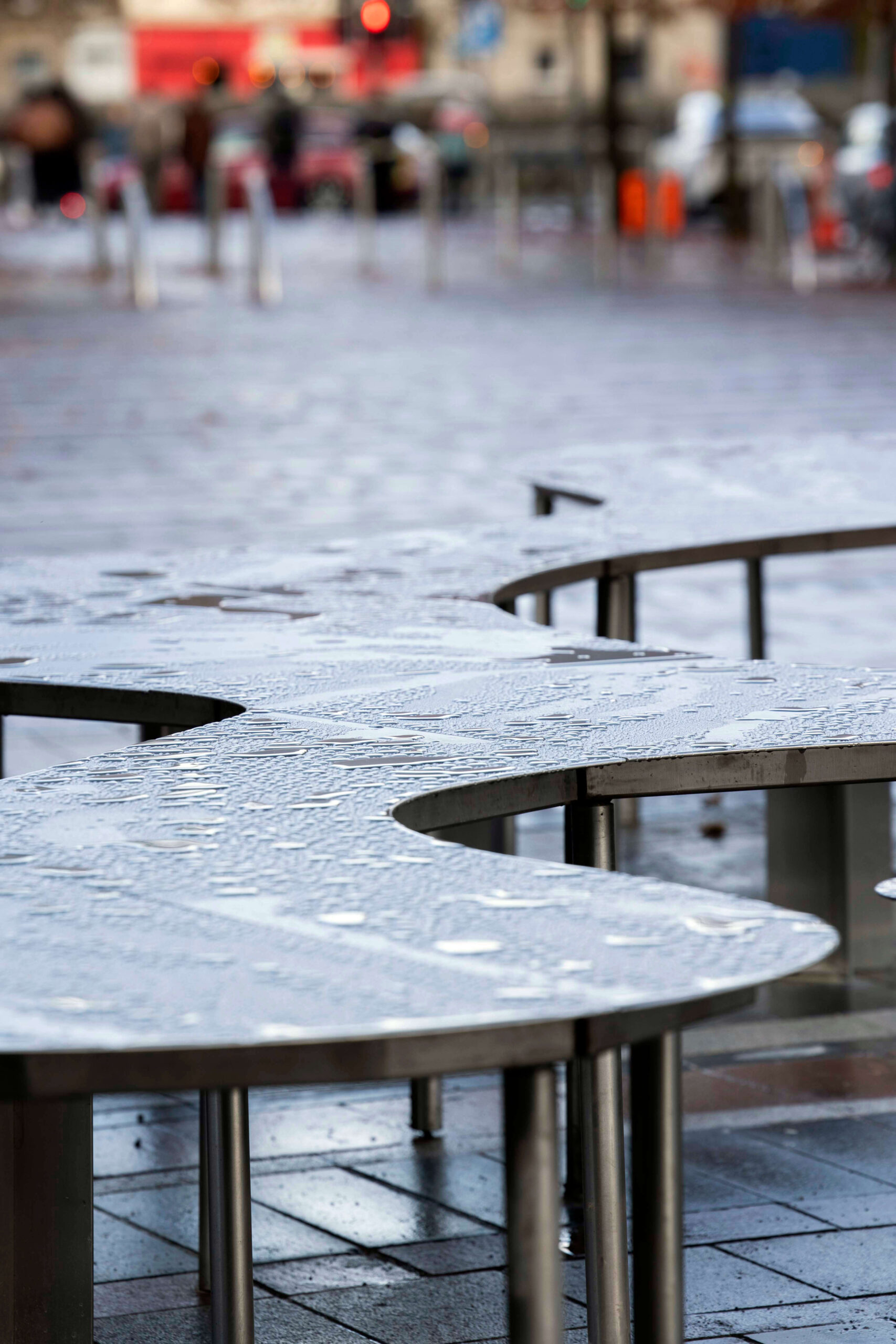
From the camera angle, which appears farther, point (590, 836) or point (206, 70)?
point (206, 70)

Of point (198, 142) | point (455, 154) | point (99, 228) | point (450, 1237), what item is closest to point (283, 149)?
point (455, 154)

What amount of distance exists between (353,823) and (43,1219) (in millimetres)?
568

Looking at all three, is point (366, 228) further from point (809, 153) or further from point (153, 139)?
point (153, 139)

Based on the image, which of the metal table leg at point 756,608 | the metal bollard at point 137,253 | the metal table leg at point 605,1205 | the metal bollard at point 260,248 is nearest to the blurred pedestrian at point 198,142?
the metal bollard at point 260,248

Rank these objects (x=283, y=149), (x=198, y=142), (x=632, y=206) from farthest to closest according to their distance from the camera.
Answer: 1. (x=283, y=149)
2. (x=198, y=142)
3. (x=632, y=206)

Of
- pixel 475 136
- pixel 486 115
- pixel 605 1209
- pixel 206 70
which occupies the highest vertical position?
pixel 206 70

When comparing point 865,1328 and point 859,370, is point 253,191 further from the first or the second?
point 865,1328

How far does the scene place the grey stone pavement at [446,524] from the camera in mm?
2637

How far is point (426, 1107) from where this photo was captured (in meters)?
3.10

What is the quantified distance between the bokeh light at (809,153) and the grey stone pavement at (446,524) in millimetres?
3763

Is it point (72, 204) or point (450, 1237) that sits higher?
point (72, 204)

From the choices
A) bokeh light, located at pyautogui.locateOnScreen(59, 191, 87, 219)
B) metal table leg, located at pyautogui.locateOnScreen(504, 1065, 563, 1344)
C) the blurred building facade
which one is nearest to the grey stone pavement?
metal table leg, located at pyautogui.locateOnScreen(504, 1065, 563, 1344)

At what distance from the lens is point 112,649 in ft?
9.41

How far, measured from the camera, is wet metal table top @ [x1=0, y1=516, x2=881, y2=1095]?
4.76ft
